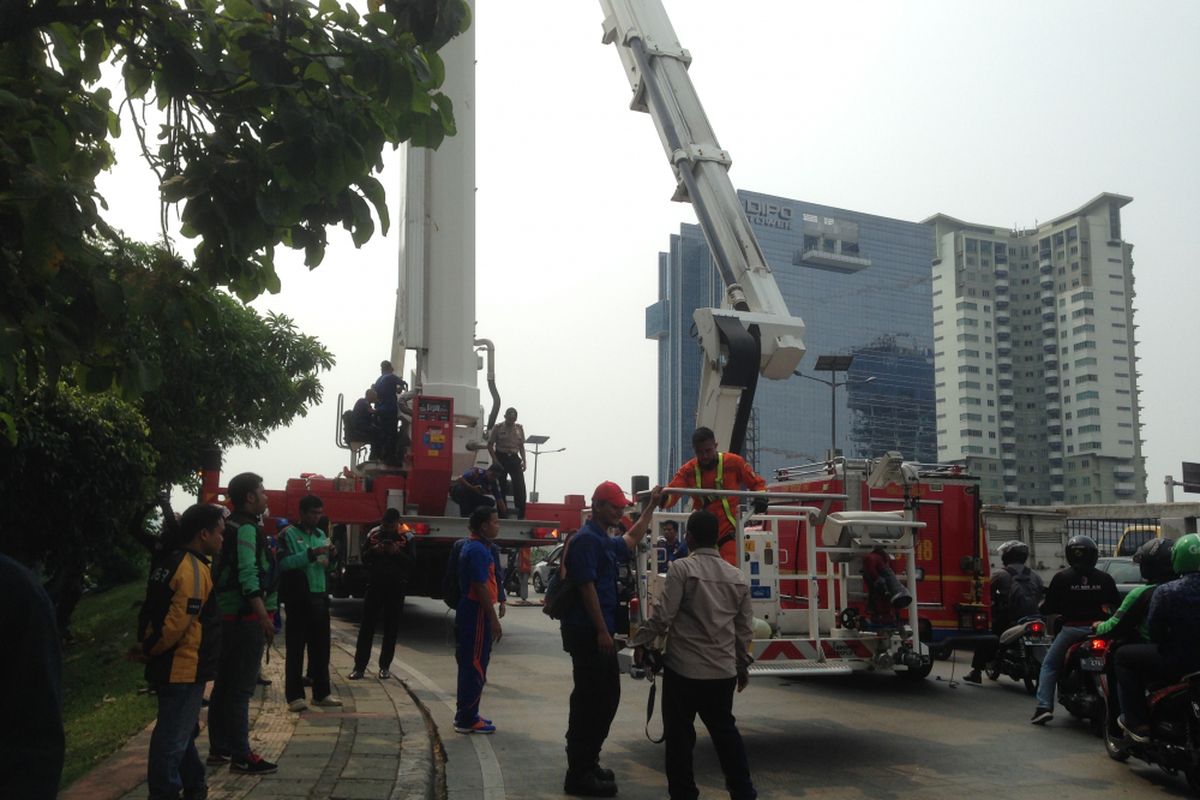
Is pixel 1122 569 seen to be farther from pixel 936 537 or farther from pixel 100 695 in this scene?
pixel 100 695

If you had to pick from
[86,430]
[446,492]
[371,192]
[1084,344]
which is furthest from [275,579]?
[1084,344]

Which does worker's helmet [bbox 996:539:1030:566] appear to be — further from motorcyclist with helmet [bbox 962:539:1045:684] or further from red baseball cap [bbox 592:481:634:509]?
red baseball cap [bbox 592:481:634:509]

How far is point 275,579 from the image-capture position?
736 cm

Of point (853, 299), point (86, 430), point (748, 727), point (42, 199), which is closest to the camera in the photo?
point (42, 199)

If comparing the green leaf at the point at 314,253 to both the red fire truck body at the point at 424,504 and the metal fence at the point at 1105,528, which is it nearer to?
the red fire truck body at the point at 424,504

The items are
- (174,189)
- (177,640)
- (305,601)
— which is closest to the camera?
(174,189)

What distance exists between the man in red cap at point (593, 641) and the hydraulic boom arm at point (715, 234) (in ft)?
13.9

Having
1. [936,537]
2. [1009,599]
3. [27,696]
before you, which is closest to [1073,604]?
[1009,599]

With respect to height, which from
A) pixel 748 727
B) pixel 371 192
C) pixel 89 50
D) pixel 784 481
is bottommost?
pixel 748 727

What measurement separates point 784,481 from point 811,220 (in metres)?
129

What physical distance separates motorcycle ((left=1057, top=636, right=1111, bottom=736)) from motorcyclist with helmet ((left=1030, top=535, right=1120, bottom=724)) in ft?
0.32

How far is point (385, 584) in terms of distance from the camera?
10680 mm

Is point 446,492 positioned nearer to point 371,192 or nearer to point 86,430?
point 86,430

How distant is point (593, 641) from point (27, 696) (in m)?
4.36
